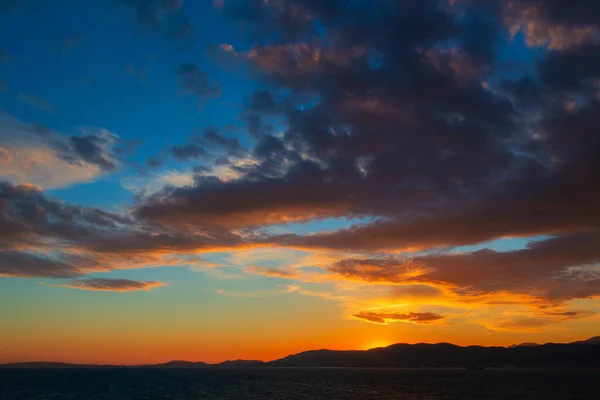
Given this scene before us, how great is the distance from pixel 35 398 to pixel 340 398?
270 ft

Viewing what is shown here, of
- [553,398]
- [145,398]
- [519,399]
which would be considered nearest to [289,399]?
[145,398]

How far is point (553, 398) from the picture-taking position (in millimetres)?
114188

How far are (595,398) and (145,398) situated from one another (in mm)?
118258

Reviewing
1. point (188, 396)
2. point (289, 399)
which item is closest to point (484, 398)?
point (289, 399)

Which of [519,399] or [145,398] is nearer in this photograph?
[519,399]

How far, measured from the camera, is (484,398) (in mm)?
114250

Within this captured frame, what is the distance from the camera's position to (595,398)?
374 ft

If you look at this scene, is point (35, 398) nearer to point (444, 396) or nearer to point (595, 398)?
point (444, 396)

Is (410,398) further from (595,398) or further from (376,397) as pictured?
(595,398)

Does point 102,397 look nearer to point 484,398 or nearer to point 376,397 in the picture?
point 376,397

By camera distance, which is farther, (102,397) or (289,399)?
(102,397)

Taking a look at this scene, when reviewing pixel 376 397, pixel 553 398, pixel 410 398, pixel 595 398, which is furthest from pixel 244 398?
pixel 595 398

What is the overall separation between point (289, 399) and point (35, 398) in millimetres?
69380

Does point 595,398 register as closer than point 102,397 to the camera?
Yes
